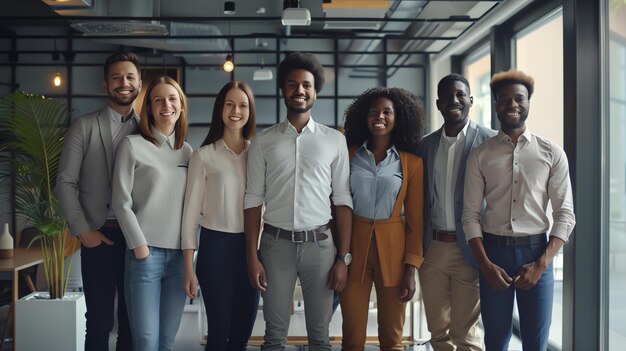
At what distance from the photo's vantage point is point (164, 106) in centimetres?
289

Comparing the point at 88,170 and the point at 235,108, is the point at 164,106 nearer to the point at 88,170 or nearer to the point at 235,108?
the point at 235,108

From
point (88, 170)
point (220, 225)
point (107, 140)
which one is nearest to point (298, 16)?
point (107, 140)

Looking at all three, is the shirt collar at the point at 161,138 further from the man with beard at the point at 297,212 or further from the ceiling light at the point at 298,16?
the ceiling light at the point at 298,16

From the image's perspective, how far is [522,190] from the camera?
9.52 ft

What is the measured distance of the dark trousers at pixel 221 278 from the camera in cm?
282

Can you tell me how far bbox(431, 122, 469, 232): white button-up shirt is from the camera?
3.15m

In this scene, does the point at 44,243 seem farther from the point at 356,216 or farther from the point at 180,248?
the point at 356,216

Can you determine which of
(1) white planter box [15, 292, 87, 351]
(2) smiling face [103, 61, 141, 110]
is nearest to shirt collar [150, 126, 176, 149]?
(2) smiling face [103, 61, 141, 110]

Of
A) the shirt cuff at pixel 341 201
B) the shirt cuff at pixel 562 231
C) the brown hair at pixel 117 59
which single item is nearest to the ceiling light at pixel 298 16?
the brown hair at pixel 117 59

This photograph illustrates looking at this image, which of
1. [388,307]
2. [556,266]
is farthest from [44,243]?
[556,266]

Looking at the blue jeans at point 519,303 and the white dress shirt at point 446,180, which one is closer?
the blue jeans at point 519,303

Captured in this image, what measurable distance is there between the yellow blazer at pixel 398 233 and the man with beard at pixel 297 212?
0.12 m

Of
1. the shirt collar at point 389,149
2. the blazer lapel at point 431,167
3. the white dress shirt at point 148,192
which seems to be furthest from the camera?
the blazer lapel at point 431,167

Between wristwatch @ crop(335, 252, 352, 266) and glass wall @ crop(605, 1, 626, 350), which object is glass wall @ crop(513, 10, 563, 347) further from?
wristwatch @ crop(335, 252, 352, 266)
